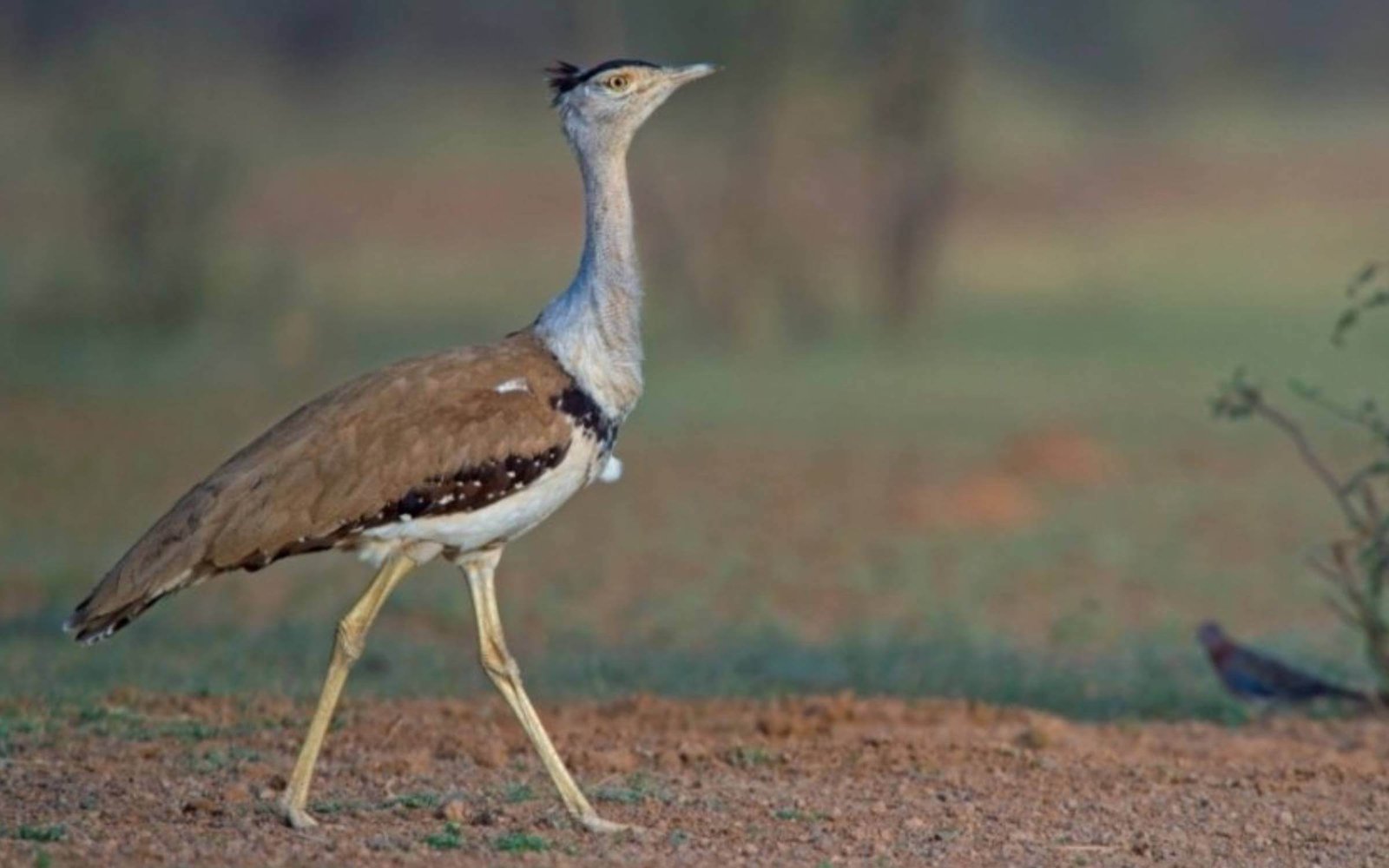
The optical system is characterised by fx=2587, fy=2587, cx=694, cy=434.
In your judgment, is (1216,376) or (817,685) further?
(1216,376)

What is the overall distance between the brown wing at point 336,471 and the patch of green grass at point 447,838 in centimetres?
66

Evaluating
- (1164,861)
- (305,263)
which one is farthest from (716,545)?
(305,263)

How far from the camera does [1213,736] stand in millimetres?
7281

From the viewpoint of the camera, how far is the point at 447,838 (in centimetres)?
533

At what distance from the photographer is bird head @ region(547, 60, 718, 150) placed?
239 inches

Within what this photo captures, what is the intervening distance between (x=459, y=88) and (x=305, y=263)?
14.1m

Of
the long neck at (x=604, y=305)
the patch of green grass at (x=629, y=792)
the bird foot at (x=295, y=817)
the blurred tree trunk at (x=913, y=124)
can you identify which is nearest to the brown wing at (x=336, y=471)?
the long neck at (x=604, y=305)

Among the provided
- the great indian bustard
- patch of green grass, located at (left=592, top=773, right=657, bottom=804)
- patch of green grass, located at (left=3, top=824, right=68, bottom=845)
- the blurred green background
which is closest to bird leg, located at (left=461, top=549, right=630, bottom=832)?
the great indian bustard

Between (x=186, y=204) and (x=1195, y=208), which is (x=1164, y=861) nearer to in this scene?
(x=186, y=204)

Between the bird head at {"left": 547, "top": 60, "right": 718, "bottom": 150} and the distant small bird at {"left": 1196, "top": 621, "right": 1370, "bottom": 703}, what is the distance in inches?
112

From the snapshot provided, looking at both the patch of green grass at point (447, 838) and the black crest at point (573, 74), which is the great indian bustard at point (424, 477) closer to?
the patch of green grass at point (447, 838)

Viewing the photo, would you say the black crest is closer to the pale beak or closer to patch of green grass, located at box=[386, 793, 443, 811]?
the pale beak

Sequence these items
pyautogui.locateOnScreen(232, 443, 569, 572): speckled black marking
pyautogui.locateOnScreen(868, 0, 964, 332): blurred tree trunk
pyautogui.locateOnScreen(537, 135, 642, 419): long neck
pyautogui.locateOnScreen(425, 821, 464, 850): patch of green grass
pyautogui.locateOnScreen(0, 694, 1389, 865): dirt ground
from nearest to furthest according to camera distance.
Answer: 1. pyautogui.locateOnScreen(425, 821, 464, 850): patch of green grass
2. pyautogui.locateOnScreen(0, 694, 1389, 865): dirt ground
3. pyautogui.locateOnScreen(232, 443, 569, 572): speckled black marking
4. pyautogui.locateOnScreen(537, 135, 642, 419): long neck
5. pyautogui.locateOnScreen(868, 0, 964, 332): blurred tree trunk

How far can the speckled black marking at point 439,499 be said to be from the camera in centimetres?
551
